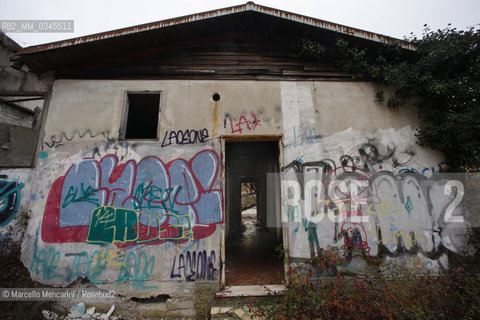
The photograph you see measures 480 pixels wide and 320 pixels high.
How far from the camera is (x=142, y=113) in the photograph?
670 centimetres

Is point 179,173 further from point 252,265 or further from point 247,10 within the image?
point 247,10

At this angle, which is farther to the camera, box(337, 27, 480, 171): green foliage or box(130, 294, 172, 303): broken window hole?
box(337, 27, 480, 171): green foliage

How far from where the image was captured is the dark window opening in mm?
4980

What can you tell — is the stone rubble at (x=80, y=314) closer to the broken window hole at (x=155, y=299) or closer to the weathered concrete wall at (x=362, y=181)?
the broken window hole at (x=155, y=299)

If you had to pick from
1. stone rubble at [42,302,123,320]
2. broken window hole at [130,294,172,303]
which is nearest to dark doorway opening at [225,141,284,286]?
broken window hole at [130,294,172,303]

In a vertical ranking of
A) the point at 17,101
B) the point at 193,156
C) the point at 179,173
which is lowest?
the point at 179,173

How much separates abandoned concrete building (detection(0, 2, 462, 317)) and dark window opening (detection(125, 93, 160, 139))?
0.63 feet

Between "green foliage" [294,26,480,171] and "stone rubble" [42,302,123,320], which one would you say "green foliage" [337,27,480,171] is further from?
"stone rubble" [42,302,123,320]

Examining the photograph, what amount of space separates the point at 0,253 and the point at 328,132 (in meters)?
6.60

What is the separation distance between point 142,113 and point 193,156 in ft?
11.3

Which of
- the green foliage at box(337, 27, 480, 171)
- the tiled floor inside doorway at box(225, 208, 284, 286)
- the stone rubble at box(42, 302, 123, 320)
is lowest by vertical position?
the stone rubble at box(42, 302, 123, 320)

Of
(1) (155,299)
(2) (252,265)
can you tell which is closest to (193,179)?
(1) (155,299)

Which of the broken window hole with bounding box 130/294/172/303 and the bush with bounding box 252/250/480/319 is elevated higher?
the bush with bounding box 252/250/480/319

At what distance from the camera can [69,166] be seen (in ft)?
14.0
